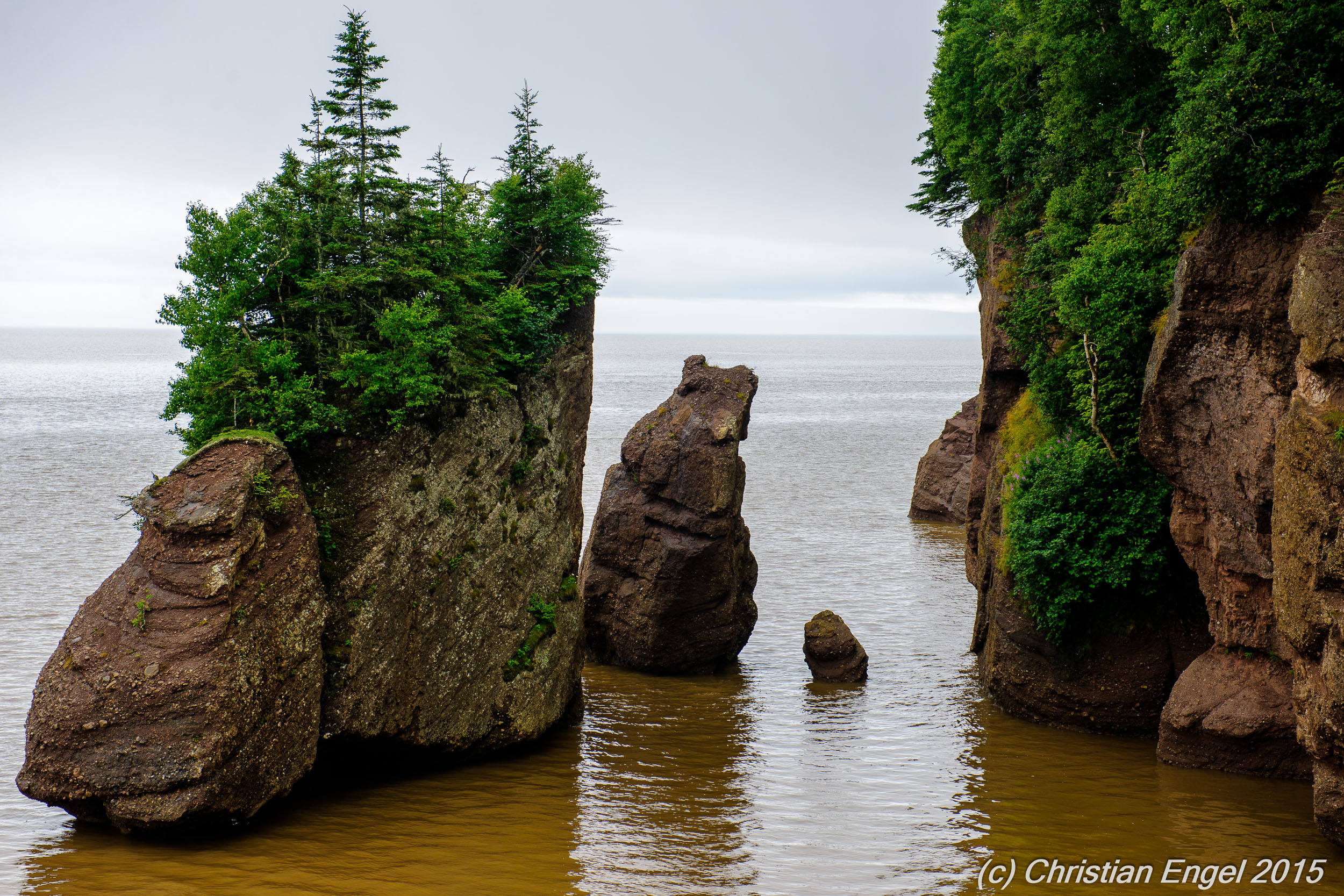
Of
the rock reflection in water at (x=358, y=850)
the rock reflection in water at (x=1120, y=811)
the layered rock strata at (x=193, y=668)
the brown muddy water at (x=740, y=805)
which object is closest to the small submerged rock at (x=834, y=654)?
the brown muddy water at (x=740, y=805)

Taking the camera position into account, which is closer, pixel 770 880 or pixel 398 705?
pixel 770 880

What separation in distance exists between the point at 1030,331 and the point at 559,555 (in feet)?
43.6

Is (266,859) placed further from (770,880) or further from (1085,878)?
(1085,878)

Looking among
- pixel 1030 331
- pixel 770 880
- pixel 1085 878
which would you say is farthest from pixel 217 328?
pixel 1030 331

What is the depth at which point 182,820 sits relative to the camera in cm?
1497

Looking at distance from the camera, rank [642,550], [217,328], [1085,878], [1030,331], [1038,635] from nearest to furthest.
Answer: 1. [1085,878]
2. [217,328]
3. [1038,635]
4. [1030,331]
5. [642,550]

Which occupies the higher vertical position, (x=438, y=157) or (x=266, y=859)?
(x=438, y=157)

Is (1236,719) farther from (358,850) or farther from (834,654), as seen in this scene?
(358,850)

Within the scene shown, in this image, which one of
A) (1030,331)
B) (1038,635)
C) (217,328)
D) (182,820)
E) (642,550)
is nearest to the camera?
(182,820)

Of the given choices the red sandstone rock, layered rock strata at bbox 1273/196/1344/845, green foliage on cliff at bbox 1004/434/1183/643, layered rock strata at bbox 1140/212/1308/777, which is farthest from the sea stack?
layered rock strata at bbox 1273/196/1344/845

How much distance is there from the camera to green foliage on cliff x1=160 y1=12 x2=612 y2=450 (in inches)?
722

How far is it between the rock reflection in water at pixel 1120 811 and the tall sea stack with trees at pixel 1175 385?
0.74 metres

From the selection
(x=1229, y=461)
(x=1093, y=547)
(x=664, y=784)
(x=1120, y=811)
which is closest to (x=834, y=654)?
(x=1093, y=547)

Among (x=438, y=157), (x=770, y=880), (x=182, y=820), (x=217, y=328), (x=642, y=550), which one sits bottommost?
(x=770, y=880)
